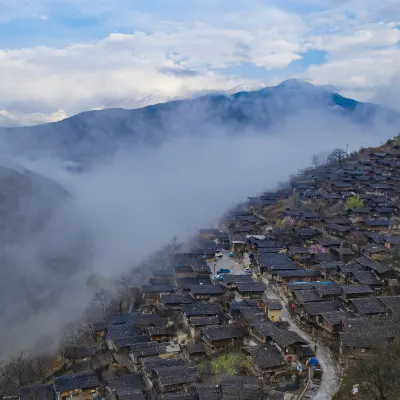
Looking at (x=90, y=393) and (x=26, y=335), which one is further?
(x=26, y=335)

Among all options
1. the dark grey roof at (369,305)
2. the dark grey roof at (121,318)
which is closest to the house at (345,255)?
the dark grey roof at (369,305)

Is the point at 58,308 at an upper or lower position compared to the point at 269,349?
lower

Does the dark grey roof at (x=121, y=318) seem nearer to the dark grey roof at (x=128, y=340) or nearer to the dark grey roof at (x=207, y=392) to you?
the dark grey roof at (x=128, y=340)

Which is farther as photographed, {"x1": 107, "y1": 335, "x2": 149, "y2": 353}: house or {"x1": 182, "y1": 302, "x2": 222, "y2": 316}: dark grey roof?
{"x1": 182, "y1": 302, "x2": 222, "y2": 316}: dark grey roof

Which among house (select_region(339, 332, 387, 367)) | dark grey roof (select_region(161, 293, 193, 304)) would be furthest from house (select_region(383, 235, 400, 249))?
dark grey roof (select_region(161, 293, 193, 304))

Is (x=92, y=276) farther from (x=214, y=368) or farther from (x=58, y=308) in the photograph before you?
(x=214, y=368)

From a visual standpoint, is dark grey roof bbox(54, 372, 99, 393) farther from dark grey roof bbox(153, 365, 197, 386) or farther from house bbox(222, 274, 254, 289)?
house bbox(222, 274, 254, 289)

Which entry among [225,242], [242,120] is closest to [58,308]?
[225,242]
